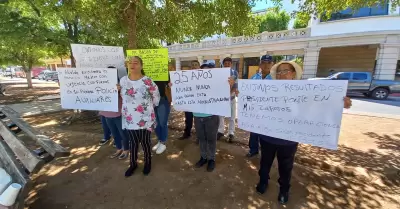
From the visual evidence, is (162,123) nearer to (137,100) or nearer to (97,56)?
(137,100)

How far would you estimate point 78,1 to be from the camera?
5.10m

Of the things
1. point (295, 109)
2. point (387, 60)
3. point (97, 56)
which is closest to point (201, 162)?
point (295, 109)

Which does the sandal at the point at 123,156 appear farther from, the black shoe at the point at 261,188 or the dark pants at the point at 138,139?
the black shoe at the point at 261,188

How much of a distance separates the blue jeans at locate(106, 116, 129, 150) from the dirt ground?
0.33m

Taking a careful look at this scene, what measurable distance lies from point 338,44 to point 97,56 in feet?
57.1

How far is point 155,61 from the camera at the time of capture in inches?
134

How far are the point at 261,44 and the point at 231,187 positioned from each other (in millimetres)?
17438

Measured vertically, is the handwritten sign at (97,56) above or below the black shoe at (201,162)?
above

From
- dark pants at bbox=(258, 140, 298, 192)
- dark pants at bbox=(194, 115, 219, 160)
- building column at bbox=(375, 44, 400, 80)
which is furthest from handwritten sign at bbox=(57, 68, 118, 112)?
building column at bbox=(375, 44, 400, 80)

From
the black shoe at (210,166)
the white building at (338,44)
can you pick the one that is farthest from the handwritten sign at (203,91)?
the white building at (338,44)

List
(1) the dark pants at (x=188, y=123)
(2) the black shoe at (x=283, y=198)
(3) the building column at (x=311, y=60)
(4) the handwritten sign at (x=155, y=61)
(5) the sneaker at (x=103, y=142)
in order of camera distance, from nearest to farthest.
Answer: (2) the black shoe at (x=283, y=198) → (4) the handwritten sign at (x=155, y=61) → (5) the sneaker at (x=103, y=142) → (1) the dark pants at (x=188, y=123) → (3) the building column at (x=311, y=60)

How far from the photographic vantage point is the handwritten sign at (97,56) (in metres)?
3.50

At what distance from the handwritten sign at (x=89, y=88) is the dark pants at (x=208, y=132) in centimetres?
134

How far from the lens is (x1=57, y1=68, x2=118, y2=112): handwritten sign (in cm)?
318
